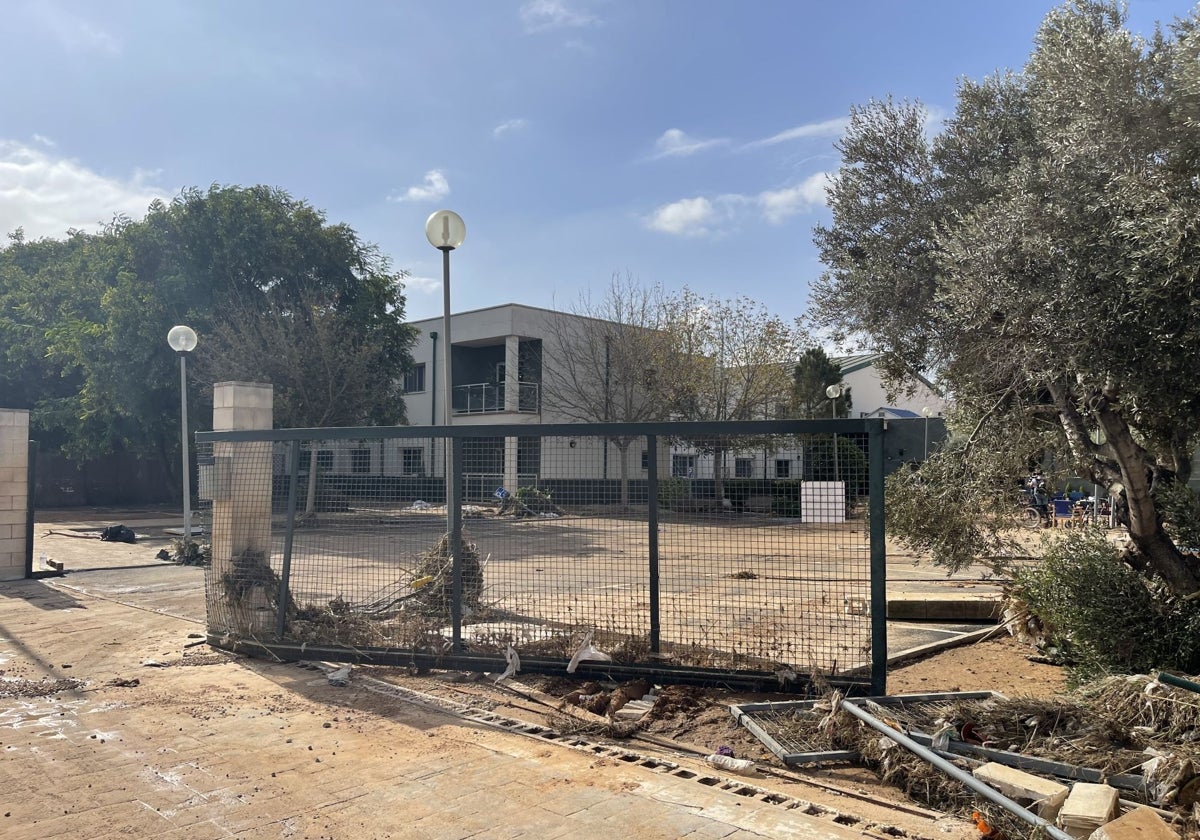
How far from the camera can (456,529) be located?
712cm

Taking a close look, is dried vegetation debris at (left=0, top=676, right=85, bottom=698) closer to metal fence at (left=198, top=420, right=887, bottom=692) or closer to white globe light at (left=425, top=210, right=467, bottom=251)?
metal fence at (left=198, top=420, right=887, bottom=692)

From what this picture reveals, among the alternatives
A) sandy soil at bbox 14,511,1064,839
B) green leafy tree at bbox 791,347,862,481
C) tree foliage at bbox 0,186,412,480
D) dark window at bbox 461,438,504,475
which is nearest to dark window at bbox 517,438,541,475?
dark window at bbox 461,438,504,475

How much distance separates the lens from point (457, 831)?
13.4 feet

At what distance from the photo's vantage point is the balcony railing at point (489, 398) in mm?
31703

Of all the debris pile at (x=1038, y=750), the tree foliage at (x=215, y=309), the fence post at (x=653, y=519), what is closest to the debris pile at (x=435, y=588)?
the fence post at (x=653, y=519)

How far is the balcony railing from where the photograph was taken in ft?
104

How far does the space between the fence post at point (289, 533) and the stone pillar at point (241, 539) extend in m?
0.30

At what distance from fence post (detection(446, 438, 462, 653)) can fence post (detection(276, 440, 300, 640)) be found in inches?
57.1

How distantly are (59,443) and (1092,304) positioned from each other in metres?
35.2

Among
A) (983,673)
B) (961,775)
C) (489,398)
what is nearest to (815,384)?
(489,398)

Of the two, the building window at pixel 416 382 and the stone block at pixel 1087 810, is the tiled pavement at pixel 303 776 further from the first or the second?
the building window at pixel 416 382

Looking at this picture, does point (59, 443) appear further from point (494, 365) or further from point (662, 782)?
point (662, 782)

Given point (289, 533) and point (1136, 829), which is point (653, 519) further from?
point (1136, 829)

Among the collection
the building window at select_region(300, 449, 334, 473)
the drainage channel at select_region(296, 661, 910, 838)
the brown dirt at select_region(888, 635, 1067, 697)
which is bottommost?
the brown dirt at select_region(888, 635, 1067, 697)
